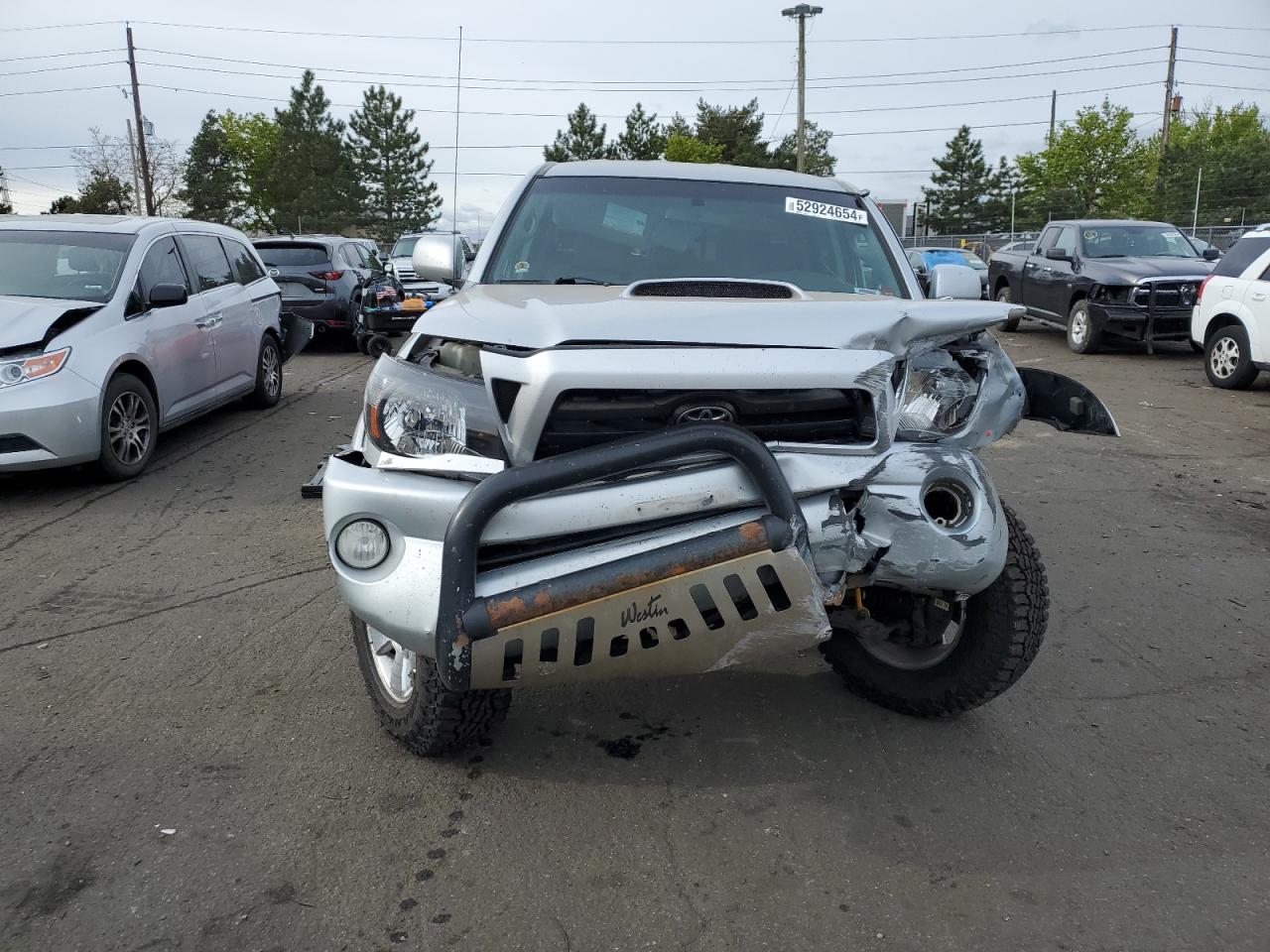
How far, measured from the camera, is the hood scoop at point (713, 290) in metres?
3.12

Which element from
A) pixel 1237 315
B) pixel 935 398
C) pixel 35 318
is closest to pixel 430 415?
pixel 935 398

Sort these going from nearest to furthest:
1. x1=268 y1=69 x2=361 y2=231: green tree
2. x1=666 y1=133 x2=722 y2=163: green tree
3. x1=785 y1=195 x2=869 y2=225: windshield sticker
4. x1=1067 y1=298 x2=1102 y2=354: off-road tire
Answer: x1=785 y1=195 x2=869 y2=225: windshield sticker → x1=1067 y1=298 x2=1102 y2=354: off-road tire → x1=666 y1=133 x2=722 y2=163: green tree → x1=268 y1=69 x2=361 y2=231: green tree

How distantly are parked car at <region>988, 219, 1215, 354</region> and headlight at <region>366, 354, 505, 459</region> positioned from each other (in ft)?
43.0

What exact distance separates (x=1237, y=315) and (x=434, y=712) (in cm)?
1115

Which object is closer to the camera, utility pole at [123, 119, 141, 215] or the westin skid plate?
the westin skid plate

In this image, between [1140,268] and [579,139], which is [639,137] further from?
[1140,268]

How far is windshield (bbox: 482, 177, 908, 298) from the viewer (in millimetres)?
3963

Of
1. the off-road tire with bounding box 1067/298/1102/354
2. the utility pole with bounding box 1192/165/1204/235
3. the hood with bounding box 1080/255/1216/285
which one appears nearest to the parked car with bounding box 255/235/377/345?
the off-road tire with bounding box 1067/298/1102/354

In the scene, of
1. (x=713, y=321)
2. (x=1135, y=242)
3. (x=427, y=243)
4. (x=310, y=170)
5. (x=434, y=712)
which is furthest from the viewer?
(x=310, y=170)

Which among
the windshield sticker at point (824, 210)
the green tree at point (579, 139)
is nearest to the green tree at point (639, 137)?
the green tree at point (579, 139)

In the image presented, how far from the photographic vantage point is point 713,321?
269cm

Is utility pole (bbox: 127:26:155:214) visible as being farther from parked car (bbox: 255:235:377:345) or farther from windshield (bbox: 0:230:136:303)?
windshield (bbox: 0:230:136:303)

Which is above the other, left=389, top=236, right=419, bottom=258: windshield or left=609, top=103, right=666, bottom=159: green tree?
left=609, top=103, right=666, bottom=159: green tree

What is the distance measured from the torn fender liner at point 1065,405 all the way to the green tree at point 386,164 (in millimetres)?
70669
